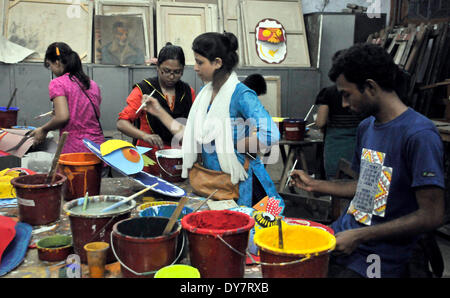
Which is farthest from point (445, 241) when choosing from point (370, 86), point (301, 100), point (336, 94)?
point (301, 100)

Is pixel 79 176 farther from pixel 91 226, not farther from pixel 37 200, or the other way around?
pixel 91 226

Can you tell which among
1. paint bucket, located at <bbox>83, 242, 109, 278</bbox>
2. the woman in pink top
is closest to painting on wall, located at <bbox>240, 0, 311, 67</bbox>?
the woman in pink top

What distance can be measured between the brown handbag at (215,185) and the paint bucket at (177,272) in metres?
1.06

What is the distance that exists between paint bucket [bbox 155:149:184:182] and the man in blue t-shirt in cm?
107

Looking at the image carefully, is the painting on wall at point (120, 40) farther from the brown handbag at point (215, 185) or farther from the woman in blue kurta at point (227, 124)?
the brown handbag at point (215, 185)

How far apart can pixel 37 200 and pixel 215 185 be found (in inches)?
35.6

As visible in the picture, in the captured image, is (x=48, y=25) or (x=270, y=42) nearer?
(x=48, y=25)

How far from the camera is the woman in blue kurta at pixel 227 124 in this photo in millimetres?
2293

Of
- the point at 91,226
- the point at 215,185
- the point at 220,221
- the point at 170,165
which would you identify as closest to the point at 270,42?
the point at 170,165

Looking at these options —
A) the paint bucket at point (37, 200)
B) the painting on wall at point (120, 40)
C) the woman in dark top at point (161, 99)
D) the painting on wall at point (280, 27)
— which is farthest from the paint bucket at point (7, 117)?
the painting on wall at point (280, 27)

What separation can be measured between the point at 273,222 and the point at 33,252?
2.98ft

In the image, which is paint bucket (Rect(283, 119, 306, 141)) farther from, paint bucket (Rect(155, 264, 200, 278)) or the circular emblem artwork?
paint bucket (Rect(155, 264, 200, 278))

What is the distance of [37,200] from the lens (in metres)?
1.72

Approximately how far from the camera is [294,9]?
25.0ft
